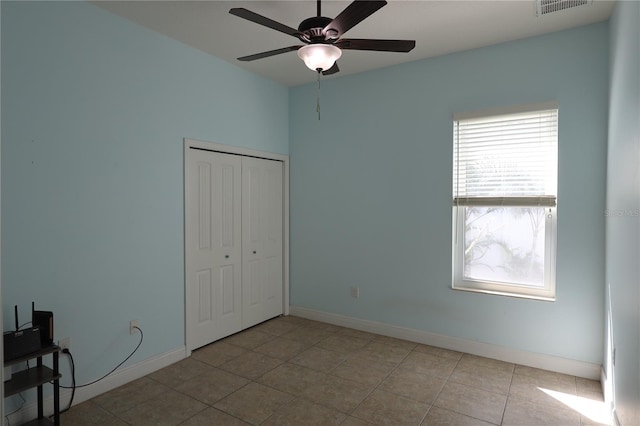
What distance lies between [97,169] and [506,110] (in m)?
3.54

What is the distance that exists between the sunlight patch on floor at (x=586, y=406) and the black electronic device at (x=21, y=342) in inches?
143

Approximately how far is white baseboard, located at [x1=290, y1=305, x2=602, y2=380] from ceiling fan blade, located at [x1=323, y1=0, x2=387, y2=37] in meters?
3.09

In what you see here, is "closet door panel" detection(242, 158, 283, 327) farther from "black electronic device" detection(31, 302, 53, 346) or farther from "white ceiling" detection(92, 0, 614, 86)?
"black electronic device" detection(31, 302, 53, 346)

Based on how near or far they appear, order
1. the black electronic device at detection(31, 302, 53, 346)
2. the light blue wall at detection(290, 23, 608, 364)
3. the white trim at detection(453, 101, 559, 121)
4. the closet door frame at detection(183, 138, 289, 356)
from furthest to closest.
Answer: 1. the closet door frame at detection(183, 138, 289, 356)
2. the white trim at detection(453, 101, 559, 121)
3. the light blue wall at detection(290, 23, 608, 364)
4. the black electronic device at detection(31, 302, 53, 346)

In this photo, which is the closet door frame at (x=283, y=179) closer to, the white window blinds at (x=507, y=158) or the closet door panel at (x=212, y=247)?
the closet door panel at (x=212, y=247)

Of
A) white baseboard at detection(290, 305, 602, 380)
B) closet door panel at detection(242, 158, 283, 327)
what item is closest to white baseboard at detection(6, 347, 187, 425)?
closet door panel at detection(242, 158, 283, 327)

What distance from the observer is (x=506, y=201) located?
11.1 feet

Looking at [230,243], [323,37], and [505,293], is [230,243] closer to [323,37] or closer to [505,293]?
[323,37]

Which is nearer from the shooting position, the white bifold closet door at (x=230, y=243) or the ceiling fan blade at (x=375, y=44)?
the ceiling fan blade at (x=375, y=44)

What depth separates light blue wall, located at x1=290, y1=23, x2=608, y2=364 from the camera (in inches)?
121

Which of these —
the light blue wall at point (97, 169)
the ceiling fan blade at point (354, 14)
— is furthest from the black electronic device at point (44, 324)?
the ceiling fan blade at point (354, 14)

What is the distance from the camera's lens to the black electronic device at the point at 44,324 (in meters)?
2.31

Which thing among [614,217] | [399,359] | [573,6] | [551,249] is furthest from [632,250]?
[399,359]

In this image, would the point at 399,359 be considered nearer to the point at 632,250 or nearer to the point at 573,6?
the point at 632,250
